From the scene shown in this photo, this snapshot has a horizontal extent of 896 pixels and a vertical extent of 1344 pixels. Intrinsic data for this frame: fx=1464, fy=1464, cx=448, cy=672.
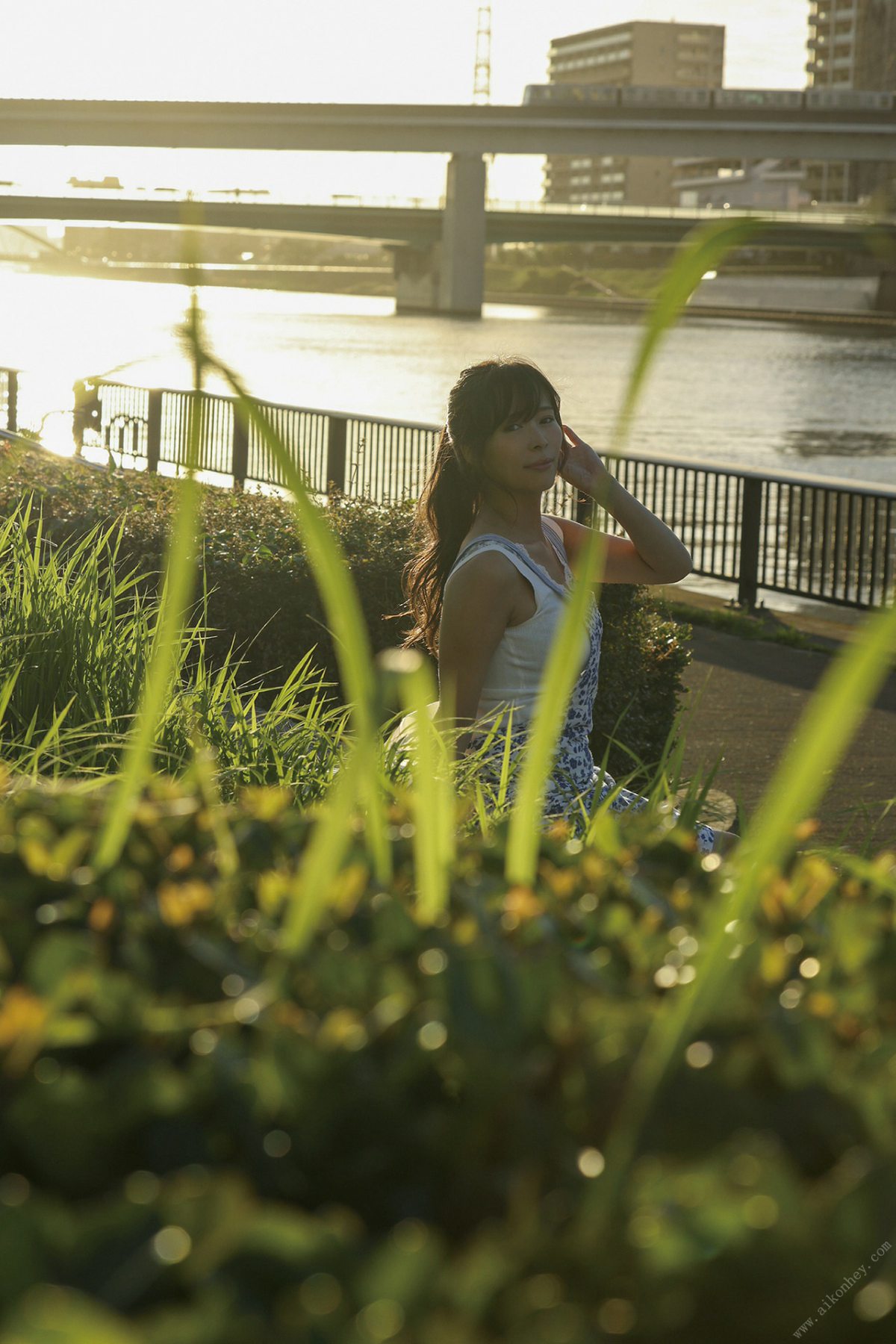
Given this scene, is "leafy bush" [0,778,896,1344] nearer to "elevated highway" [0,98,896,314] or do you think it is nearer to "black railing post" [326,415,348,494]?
"black railing post" [326,415,348,494]

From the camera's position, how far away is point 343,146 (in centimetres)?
7031

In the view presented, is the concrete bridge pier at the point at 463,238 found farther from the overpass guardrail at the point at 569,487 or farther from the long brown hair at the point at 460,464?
the long brown hair at the point at 460,464

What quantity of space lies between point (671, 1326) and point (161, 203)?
78.6 metres

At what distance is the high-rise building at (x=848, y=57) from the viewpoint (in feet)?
488

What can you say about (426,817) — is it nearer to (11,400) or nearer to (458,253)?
(11,400)

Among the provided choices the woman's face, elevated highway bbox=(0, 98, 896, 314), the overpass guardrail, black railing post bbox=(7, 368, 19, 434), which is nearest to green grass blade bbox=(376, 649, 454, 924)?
the woman's face

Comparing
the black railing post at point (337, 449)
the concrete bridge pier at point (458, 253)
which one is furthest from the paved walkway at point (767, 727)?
the concrete bridge pier at point (458, 253)

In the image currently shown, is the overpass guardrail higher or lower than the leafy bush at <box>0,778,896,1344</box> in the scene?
lower

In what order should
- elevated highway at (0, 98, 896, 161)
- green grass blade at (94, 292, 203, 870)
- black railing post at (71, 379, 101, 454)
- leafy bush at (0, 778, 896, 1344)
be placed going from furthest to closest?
elevated highway at (0, 98, 896, 161) < black railing post at (71, 379, 101, 454) < green grass blade at (94, 292, 203, 870) < leafy bush at (0, 778, 896, 1344)

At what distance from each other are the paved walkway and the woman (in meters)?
1.31

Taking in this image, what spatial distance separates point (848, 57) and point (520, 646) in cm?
17768

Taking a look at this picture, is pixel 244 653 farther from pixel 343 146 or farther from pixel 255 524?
pixel 343 146

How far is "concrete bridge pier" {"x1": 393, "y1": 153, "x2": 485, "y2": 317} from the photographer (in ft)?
249

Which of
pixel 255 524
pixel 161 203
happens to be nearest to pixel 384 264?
pixel 161 203
